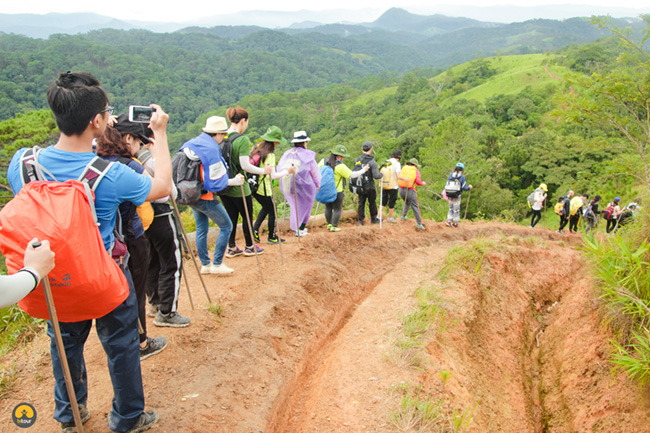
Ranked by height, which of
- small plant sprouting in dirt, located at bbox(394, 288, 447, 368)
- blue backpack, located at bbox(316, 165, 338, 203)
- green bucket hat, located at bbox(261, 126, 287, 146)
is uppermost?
green bucket hat, located at bbox(261, 126, 287, 146)

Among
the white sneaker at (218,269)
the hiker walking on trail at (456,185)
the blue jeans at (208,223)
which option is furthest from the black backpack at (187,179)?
the hiker walking on trail at (456,185)

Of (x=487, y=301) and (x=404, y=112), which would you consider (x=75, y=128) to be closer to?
(x=487, y=301)

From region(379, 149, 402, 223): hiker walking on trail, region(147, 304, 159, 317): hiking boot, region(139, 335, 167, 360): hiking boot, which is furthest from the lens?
region(379, 149, 402, 223): hiker walking on trail

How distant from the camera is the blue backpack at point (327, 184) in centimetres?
810

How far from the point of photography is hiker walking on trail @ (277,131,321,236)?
6.98 meters

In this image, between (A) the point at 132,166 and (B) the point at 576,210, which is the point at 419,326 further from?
(B) the point at 576,210

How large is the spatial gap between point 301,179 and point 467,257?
3098 millimetres

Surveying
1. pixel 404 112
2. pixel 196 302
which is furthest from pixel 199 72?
pixel 196 302

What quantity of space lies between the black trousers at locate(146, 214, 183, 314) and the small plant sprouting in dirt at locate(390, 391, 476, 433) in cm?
235

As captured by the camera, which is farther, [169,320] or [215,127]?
[215,127]

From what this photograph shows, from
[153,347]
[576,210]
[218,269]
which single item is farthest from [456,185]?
[153,347]

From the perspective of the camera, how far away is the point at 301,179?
285 inches

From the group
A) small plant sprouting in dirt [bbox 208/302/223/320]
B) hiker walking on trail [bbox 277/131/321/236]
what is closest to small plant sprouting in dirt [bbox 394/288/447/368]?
small plant sprouting in dirt [bbox 208/302/223/320]

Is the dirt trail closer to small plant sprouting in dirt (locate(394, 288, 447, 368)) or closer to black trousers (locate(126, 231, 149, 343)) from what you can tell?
small plant sprouting in dirt (locate(394, 288, 447, 368))
